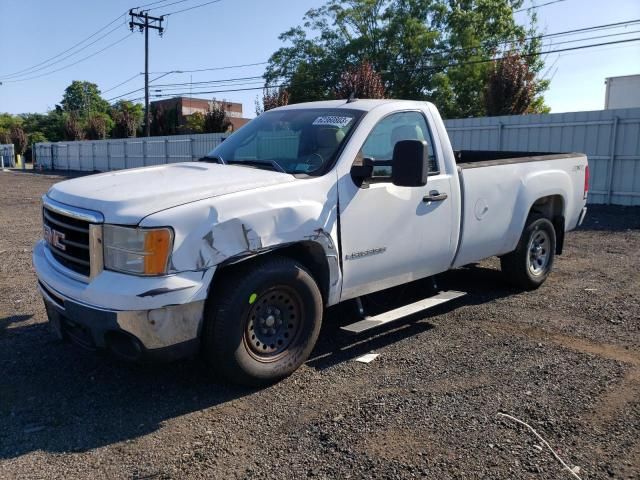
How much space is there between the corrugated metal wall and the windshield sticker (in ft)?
40.8

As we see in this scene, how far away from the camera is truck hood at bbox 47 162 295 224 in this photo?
335 centimetres

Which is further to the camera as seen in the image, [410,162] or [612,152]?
[612,152]

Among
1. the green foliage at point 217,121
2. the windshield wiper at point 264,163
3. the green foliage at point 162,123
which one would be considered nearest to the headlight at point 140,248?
the windshield wiper at point 264,163

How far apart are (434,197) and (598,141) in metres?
12.2

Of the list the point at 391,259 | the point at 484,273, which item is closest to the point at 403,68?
the point at 484,273

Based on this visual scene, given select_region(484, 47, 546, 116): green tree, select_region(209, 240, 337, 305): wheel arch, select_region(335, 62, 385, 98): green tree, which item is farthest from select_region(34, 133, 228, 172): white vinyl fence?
select_region(209, 240, 337, 305): wheel arch

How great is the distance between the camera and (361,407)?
3662 mm

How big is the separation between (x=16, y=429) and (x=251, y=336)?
1515 millimetres

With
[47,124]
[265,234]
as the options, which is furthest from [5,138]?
[265,234]

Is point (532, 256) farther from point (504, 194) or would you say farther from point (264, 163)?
point (264, 163)

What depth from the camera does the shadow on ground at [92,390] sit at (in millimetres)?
3352

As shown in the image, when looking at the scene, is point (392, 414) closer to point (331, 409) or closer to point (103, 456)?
point (331, 409)

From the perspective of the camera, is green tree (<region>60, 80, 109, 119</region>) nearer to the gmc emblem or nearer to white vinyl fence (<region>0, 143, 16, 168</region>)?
white vinyl fence (<region>0, 143, 16, 168</region>)

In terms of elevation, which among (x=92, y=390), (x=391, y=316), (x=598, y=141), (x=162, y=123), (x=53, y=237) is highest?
(x=162, y=123)
